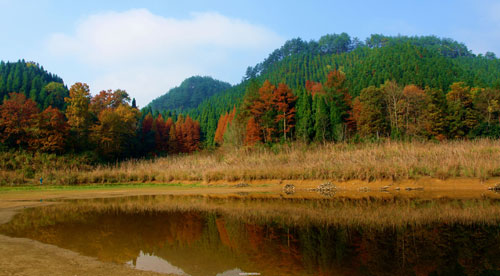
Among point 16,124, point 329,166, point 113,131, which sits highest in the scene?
point 16,124

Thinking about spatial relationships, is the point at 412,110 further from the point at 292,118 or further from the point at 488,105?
the point at 292,118

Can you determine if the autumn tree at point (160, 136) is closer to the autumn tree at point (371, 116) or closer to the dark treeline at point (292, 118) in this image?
the dark treeline at point (292, 118)

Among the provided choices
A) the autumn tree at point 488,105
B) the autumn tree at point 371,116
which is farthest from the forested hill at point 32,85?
the autumn tree at point 488,105

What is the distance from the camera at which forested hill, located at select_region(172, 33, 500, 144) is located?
83.4 m

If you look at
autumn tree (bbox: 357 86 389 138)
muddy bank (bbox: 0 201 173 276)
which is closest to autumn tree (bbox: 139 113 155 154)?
autumn tree (bbox: 357 86 389 138)

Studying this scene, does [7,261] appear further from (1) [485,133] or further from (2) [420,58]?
(2) [420,58]

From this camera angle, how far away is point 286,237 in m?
7.93

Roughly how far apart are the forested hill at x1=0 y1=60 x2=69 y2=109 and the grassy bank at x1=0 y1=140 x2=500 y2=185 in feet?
136

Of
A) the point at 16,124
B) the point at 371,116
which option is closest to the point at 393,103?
the point at 371,116

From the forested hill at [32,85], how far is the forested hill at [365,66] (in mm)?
39146

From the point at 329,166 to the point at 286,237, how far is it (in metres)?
13.0

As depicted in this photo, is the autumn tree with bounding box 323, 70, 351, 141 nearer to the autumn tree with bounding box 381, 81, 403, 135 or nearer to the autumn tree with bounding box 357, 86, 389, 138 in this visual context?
the autumn tree with bounding box 357, 86, 389, 138

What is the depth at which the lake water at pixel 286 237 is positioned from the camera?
5.87 metres

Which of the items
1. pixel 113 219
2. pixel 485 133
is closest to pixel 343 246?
pixel 113 219
